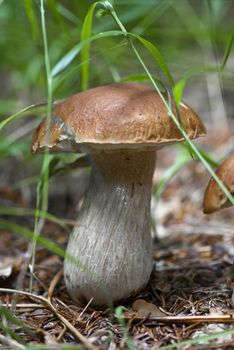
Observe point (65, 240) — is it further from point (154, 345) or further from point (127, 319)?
point (154, 345)

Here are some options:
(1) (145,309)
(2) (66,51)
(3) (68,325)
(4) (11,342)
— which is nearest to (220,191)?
(1) (145,309)

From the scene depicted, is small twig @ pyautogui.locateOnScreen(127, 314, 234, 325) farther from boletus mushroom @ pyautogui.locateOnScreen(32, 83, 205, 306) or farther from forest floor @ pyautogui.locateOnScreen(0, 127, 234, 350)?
boletus mushroom @ pyautogui.locateOnScreen(32, 83, 205, 306)

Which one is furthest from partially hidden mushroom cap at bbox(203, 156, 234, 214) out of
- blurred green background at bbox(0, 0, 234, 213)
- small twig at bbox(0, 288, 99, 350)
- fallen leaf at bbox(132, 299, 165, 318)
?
blurred green background at bbox(0, 0, 234, 213)

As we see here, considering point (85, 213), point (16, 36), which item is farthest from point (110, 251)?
point (16, 36)

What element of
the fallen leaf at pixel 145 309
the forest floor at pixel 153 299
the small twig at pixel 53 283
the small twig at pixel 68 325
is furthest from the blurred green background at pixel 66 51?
the fallen leaf at pixel 145 309

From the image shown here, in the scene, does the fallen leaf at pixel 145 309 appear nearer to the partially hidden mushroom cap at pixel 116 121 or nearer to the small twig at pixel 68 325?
the small twig at pixel 68 325

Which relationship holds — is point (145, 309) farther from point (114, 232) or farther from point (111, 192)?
point (111, 192)
